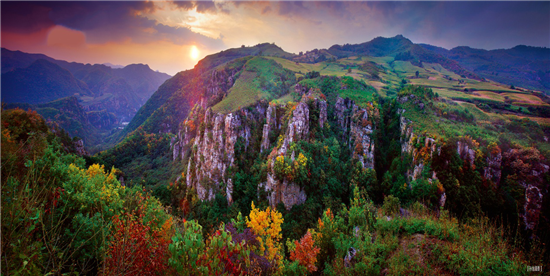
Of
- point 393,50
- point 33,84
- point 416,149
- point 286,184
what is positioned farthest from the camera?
point 33,84

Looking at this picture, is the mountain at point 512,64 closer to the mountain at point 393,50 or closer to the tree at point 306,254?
the mountain at point 393,50

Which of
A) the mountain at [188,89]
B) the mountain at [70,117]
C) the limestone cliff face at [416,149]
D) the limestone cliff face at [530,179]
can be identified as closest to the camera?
the limestone cliff face at [530,179]

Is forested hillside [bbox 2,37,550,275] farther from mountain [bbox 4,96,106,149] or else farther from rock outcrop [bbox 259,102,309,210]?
mountain [bbox 4,96,106,149]

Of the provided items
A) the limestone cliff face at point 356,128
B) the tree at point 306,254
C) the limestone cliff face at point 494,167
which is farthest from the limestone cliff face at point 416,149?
the tree at point 306,254

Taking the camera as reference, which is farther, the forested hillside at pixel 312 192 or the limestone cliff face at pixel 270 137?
the limestone cliff face at pixel 270 137

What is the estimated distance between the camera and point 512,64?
78.8 m

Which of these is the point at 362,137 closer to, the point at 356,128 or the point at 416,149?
the point at 356,128

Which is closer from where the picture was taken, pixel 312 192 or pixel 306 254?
pixel 306 254

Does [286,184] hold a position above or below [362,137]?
below

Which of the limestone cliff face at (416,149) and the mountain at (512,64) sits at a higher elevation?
the mountain at (512,64)

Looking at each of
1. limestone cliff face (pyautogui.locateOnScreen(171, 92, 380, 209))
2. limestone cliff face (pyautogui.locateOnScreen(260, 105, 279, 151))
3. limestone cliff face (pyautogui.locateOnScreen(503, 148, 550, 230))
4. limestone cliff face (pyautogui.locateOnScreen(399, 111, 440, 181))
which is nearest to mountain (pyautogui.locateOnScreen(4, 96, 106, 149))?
limestone cliff face (pyautogui.locateOnScreen(171, 92, 380, 209))

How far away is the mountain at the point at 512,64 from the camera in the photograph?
2277 inches

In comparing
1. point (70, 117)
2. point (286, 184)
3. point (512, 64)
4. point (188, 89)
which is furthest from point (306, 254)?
point (70, 117)

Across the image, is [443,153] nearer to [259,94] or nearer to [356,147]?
[356,147]
